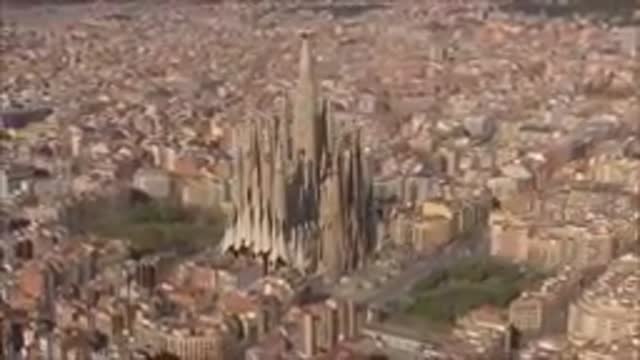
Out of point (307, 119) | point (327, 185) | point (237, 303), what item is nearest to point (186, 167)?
point (307, 119)

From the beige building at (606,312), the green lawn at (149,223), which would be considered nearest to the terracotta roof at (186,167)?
the green lawn at (149,223)

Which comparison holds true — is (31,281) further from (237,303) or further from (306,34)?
(306,34)

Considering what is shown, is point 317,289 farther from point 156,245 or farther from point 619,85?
point 619,85

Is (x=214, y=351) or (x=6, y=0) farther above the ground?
(x=6, y=0)

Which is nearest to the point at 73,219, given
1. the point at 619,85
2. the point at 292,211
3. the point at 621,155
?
the point at 292,211

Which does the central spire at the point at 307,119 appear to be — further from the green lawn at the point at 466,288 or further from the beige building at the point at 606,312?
the beige building at the point at 606,312
